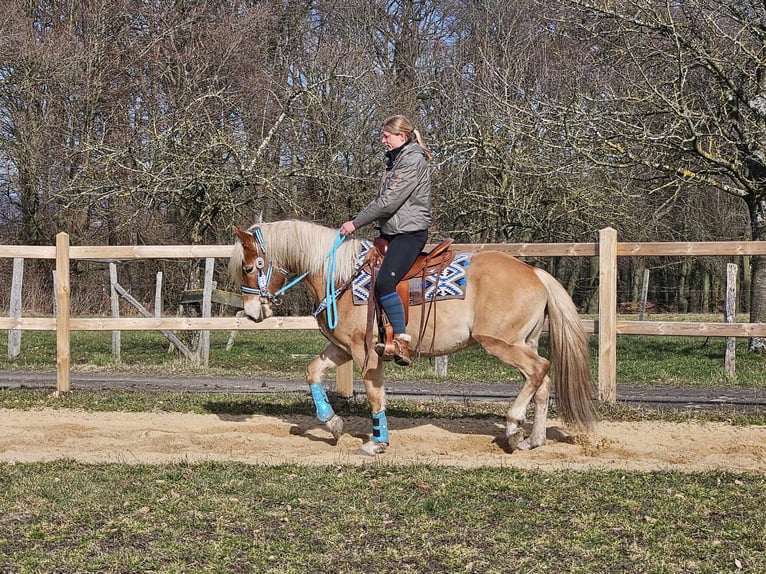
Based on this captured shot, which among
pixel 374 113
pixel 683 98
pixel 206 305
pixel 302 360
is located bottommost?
pixel 302 360

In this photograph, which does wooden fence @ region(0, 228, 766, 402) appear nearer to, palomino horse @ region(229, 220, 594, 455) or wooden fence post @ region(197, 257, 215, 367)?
palomino horse @ region(229, 220, 594, 455)

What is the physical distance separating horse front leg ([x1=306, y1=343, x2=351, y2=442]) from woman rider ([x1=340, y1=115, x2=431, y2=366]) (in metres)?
0.70

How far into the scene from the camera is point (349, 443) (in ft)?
25.6

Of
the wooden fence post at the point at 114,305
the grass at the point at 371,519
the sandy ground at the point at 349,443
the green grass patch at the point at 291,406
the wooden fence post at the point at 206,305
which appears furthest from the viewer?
the wooden fence post at the point at 114,305

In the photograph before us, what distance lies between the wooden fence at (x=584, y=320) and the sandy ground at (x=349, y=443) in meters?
1.23

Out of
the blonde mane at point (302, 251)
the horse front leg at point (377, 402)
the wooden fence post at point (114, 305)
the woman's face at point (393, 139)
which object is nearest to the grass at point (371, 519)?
the horse front leg at point (377, 402)

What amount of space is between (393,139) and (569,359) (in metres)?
2.42

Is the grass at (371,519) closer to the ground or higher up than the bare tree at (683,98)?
closer to the ground

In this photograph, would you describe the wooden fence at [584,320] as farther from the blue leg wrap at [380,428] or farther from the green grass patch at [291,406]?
the blue leg wrap at [380,428]

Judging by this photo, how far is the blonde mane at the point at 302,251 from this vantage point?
7397 millimetres

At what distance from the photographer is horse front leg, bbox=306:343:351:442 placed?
295 inches

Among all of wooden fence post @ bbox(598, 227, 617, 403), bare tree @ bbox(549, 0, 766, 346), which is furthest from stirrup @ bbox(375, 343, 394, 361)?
bare tree @ bbox(549, 0, 766, 346)

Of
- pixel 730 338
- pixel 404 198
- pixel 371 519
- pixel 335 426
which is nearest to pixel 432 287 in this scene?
pixel 404 198

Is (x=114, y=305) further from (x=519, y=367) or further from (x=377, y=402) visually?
(x=519, y=367)
